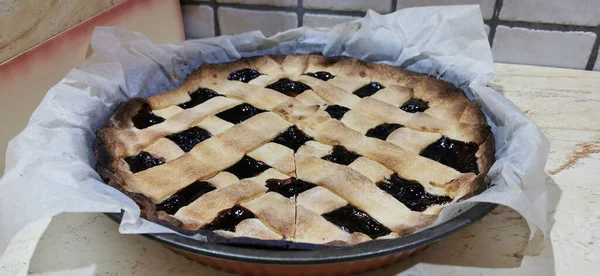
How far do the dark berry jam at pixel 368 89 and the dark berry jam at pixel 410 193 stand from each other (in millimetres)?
312

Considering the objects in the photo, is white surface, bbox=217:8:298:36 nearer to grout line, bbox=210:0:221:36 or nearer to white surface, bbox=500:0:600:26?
grout line, bbox=210:0:221:36

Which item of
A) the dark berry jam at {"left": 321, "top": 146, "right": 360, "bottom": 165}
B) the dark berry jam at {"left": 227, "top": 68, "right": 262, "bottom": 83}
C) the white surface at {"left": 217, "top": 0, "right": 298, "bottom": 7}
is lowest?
the dark berry jam at {"left": 321, "top": 146, "right": 360, "bottom": 165}

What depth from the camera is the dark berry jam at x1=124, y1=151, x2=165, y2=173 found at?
830 millimetres

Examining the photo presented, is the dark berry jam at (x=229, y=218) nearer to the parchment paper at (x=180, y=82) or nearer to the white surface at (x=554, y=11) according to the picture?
the parchment paper at (x=180, y=82)

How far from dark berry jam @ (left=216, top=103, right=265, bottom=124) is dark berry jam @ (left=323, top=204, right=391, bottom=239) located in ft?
1.11

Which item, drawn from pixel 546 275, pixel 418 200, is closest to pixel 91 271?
pixel 418 200

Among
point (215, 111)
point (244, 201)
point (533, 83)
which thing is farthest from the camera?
point (533, 83)

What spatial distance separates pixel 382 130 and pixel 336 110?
115 millimetres

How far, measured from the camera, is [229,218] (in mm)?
707

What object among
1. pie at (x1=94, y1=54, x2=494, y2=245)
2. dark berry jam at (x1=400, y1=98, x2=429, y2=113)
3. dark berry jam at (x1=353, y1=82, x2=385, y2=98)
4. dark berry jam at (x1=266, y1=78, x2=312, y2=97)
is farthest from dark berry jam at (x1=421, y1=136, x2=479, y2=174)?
dark berry jam at (x1=266, y1=78, x2=312, y2=97)

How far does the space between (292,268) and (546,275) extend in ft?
1.20

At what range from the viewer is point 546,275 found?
68 centimetres

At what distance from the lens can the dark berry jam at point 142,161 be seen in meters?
0.83

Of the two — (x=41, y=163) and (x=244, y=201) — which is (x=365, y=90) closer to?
(x=244, y=201)
